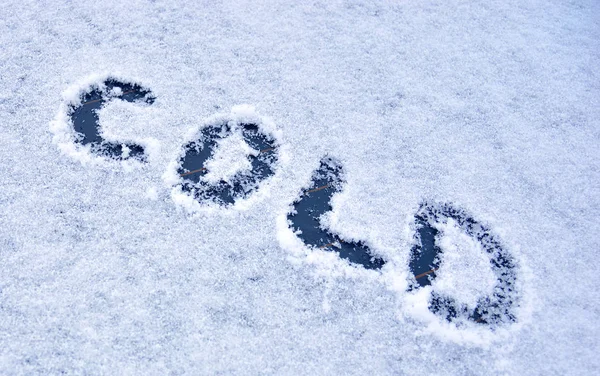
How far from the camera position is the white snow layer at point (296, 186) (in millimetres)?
1162

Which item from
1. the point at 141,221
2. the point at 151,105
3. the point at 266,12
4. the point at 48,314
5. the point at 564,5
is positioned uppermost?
the point at 564,5

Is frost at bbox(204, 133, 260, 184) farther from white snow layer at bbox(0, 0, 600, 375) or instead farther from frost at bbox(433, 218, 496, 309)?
frost at bbox(433, 218, 496, 309)

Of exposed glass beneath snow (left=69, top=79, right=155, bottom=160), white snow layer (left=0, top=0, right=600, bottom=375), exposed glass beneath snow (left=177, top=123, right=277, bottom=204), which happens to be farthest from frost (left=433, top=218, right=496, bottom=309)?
exposed glass beneath snow (left=69, top=79, right=155, bottom=160)

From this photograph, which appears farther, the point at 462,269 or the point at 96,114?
the point at 96,114

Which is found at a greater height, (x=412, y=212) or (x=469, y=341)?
(x=412, y=212)

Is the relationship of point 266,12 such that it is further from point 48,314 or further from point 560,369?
point 560,369

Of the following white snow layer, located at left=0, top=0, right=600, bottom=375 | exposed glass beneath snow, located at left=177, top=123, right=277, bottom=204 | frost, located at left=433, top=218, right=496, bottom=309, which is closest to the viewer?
white snow layer, located at left=0, top=0, right=600, bottom=375

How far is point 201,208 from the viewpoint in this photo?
1.34 metres

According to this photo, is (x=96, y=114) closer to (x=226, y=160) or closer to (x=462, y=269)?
(x=226, y=160)

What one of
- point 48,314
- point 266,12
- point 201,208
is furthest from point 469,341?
point 266,12

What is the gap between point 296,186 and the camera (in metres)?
1.41

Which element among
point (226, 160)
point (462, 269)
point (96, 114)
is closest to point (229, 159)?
point (226, 160)

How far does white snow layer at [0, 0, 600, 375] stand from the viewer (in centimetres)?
116

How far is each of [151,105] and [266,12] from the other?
2.27ft
